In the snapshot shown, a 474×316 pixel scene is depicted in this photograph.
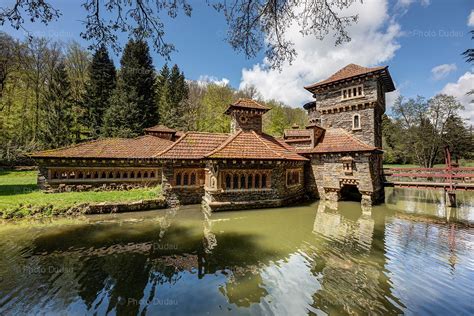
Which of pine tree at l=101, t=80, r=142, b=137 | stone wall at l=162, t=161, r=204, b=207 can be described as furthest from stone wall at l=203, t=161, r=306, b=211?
pine tree at l=101, t=80, r=142, b=137

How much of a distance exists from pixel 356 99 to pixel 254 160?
10230mm

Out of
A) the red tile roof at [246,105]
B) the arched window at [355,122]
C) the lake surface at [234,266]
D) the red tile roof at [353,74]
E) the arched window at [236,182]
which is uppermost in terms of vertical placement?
the red tile roof at [353,74]

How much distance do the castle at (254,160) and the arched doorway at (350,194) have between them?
0.28 feet

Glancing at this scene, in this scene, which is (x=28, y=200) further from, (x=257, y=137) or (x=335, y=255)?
(x=335, y=255)

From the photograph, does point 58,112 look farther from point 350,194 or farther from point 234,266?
point 350,194

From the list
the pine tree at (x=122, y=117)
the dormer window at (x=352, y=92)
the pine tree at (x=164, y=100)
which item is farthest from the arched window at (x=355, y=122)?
the pine tree at (x=122, y=117)

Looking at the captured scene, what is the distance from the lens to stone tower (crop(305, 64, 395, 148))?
16531 mm

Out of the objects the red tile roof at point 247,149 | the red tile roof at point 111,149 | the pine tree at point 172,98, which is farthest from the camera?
the pine tree at point 172,98

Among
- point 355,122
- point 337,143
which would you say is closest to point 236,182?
point 337,143

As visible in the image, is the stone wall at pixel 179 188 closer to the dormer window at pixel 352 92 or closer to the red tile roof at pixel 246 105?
the red tile roof at pixel 246 105

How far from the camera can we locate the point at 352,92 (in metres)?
17.4

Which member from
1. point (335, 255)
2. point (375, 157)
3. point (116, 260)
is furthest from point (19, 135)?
point (375, 157)

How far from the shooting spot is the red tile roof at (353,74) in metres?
16.1

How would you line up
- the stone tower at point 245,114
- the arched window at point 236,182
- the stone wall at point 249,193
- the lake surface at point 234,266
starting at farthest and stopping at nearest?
1. the stone tower at point 245,114
2. the arched window at point 236,182
3. the stone wall at point 249,193
4. the lake surface at point 234,266
